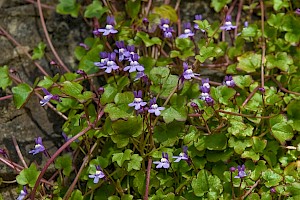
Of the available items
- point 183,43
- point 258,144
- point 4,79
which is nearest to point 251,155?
point 258,144

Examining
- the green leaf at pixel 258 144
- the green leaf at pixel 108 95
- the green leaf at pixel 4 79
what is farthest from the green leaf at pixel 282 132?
the green leaf at pixel 4 79

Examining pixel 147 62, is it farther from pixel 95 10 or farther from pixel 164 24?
pixel 95 10

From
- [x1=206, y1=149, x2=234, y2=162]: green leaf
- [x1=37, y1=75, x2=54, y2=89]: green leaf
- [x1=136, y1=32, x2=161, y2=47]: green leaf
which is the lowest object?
[x1=206, y1=149, x2=234, y2=162]: green leaf

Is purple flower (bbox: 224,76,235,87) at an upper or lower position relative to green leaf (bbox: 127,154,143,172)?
upper

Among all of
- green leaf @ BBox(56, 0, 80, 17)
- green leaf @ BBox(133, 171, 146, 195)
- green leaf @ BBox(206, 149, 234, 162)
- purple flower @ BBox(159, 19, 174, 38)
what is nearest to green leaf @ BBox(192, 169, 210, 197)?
green leaf @ BBox(206, 149, 234, 162)

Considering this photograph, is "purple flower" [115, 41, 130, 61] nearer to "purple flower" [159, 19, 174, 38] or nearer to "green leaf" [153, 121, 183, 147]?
"purple flower" [159, 19, 174, 38]

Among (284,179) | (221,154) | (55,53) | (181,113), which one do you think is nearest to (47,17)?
(55,53)
